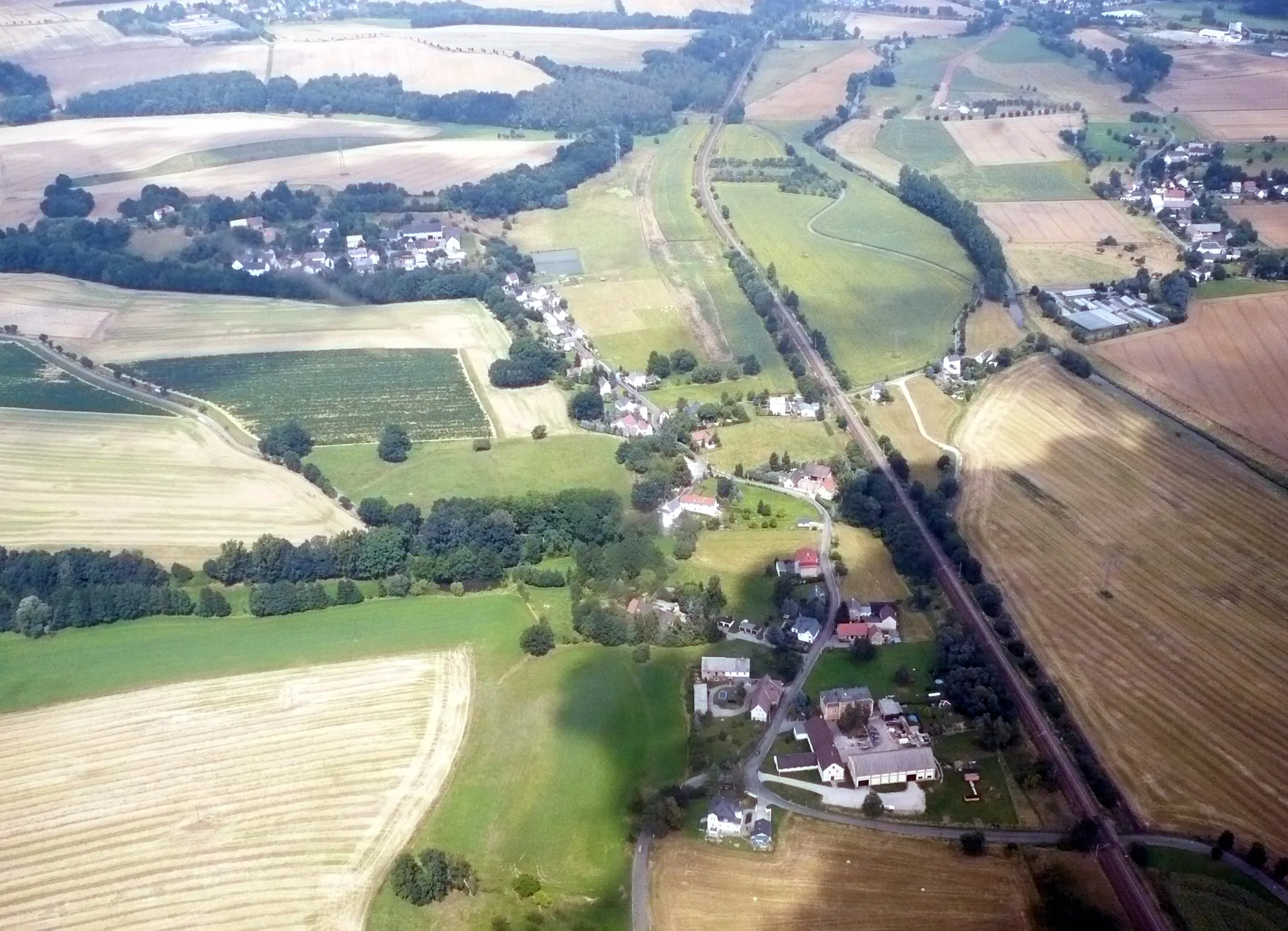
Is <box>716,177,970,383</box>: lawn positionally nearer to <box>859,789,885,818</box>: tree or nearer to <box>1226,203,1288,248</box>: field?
<box>1226,203,1288,248</box>: field

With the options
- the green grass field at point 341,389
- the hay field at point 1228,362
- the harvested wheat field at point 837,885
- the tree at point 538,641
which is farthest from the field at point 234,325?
the hay field at point 1228,362

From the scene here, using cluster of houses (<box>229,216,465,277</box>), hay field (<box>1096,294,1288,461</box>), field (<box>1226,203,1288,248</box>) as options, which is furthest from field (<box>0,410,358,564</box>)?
field (<box>1226,203,1288,248</box>)

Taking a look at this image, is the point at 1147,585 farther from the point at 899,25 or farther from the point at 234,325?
the point at 899,25

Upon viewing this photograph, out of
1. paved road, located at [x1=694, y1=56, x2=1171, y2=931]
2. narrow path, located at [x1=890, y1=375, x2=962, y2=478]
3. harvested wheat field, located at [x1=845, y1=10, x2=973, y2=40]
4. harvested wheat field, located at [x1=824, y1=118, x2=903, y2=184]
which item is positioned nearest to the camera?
paved road, located at [x1=694, y1=56, x2=1171, y2=931]

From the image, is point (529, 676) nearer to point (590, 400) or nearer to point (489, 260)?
point (590, 400)

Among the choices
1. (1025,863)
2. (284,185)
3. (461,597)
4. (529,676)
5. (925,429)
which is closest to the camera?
(1025,863)

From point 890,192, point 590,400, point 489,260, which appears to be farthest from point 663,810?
point 890,192
